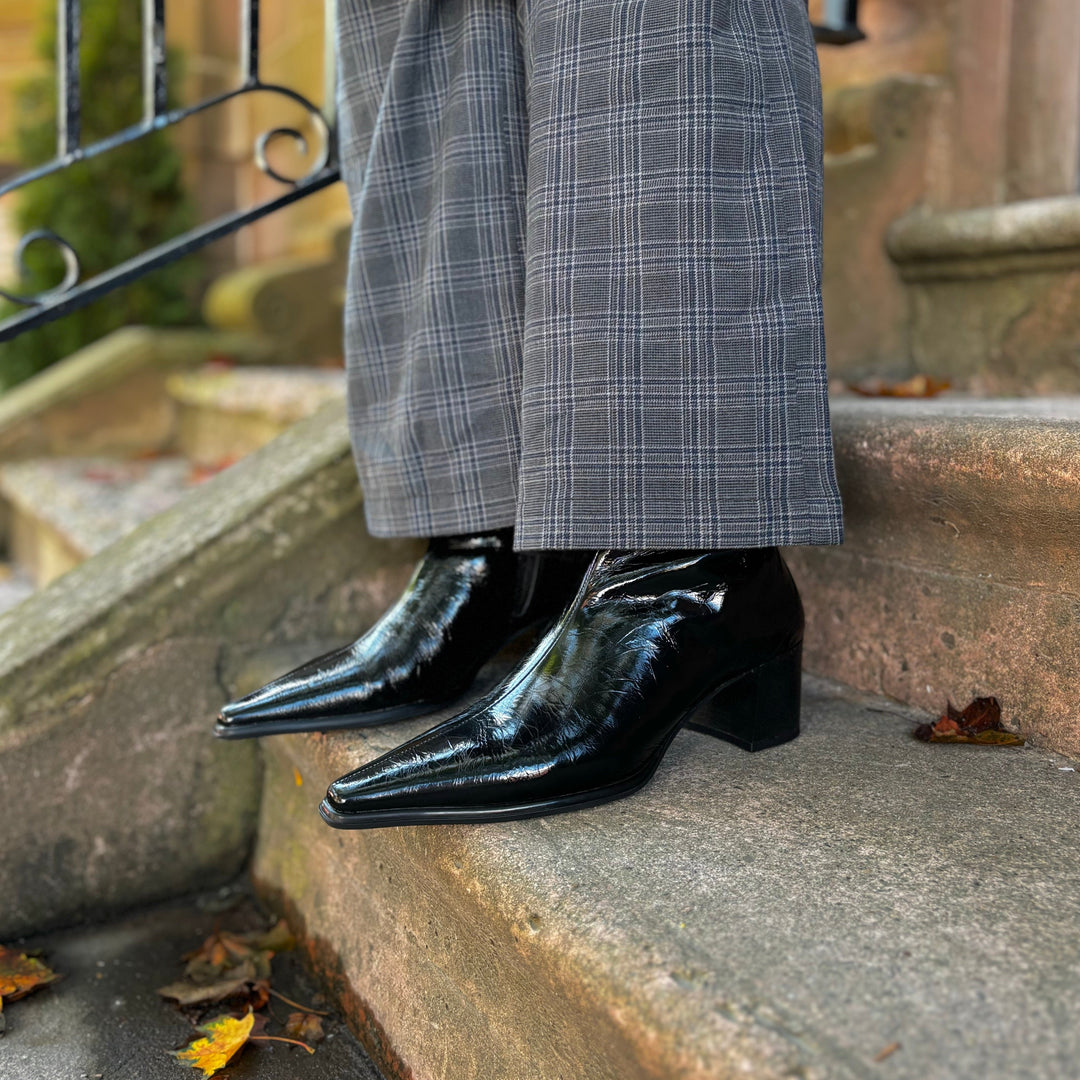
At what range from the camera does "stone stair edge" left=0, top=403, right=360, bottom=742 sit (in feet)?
3.86

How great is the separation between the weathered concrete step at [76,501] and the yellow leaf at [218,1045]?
39.8 inches

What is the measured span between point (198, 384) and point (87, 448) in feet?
1.40

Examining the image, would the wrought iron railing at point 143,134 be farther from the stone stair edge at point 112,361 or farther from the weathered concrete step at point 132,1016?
the stone stair edge at point 112,361

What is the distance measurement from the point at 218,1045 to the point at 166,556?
0.56 metres

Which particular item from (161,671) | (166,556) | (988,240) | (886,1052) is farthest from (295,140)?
(886,1052)

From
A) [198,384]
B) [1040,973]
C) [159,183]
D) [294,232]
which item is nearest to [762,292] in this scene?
[1040,973]

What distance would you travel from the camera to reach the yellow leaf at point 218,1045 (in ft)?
3.05

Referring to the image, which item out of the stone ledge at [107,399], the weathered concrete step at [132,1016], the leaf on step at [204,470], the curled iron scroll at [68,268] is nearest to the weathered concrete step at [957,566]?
the weathered concrete step at [132,1016]

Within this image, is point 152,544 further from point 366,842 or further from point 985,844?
point 985,844

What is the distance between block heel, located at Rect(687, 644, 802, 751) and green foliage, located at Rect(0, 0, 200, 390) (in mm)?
2991

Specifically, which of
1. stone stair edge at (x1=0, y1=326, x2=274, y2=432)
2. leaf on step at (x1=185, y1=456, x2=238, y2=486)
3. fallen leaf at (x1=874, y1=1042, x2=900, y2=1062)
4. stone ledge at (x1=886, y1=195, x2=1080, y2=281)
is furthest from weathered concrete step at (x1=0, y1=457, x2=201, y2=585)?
fallen leaf at (x1=874, y1=1042, x2=900, y2=1062)

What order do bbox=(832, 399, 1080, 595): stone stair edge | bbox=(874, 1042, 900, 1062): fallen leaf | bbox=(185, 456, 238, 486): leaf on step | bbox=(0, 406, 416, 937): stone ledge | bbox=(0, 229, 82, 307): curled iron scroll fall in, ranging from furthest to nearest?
bbox=(185, 456, 238, 486): leaf on step < bbox=(0, 229, 82, 307): curled iron scroll < bbox=(0, 406, 416, 937): stone ledge < bbox=(832, 399, 1080, 595): stone stair edge < bbox=(874, 1042, 900, 1062): fallen leaf

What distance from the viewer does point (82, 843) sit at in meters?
1.20

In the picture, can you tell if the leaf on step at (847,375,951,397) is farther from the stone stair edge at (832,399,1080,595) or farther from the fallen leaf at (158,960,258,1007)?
the fallen leaf at (158,960,258,1007)
